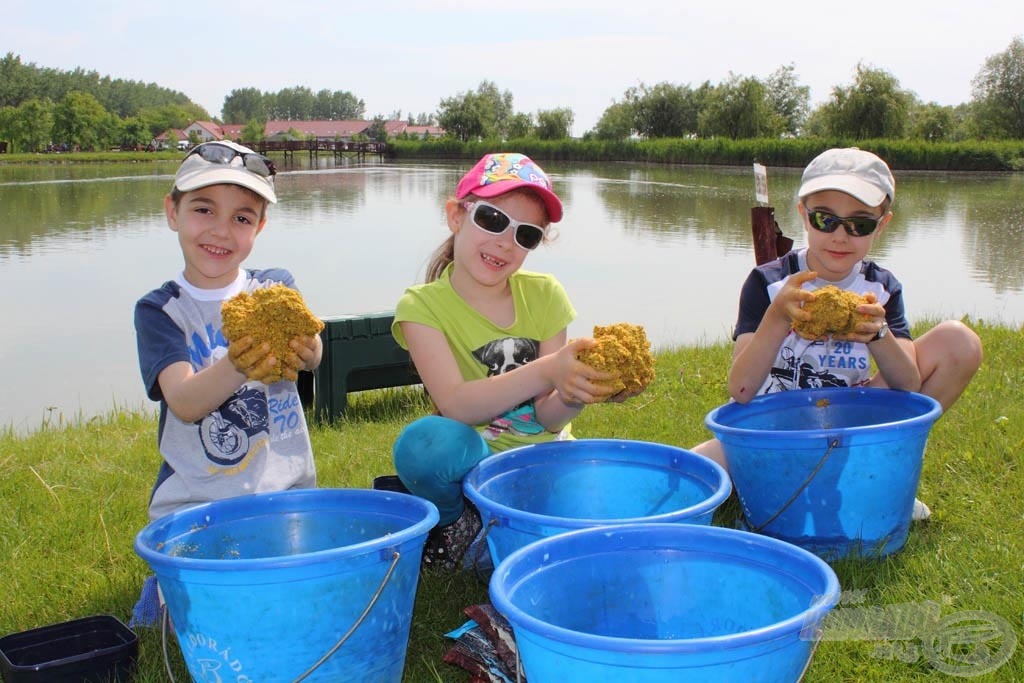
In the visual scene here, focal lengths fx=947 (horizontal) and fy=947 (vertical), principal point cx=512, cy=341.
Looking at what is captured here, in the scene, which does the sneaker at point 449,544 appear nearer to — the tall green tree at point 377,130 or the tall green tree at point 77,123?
the tall green tree at point 77,123

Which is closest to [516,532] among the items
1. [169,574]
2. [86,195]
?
[169,574]

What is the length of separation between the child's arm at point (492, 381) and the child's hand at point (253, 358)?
56 centimetres

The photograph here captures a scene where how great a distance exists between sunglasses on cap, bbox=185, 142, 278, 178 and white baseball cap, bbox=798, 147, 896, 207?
1596mm

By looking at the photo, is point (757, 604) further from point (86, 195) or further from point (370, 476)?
point (86, 195)

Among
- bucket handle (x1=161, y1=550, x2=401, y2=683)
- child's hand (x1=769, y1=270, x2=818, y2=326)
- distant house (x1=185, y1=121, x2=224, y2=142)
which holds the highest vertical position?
distant house (x1=185, y1=121, x2=224, y2=142)

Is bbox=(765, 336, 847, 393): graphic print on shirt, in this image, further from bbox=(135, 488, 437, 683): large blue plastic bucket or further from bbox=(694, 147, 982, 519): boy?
bbox=(135, 488, 437, 683): large blue plastic bucket

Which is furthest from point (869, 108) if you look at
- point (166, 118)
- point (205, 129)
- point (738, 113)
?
point (166, 118)

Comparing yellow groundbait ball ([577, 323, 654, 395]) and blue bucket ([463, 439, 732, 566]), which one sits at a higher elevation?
yellow groundbait ball ([577, 323, 654, 395])

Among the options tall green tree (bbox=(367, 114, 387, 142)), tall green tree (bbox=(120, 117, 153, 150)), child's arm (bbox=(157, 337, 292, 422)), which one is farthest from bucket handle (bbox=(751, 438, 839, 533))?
tall green tree (bbox=(367, 114, 387, 142))

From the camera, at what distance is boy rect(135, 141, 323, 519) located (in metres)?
2.40

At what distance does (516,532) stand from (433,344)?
2.42ft

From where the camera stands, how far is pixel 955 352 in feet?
9.38

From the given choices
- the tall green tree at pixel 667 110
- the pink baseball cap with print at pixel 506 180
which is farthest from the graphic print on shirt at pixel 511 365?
the tall green tree at pixel 667 110
